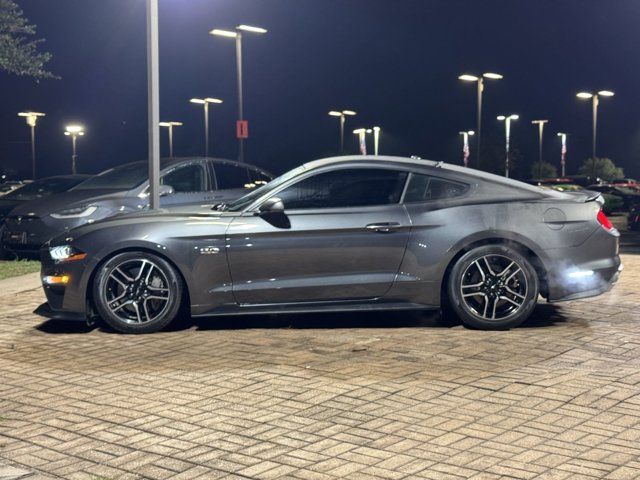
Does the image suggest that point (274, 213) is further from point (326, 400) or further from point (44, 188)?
point (44, 188)

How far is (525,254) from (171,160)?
7.44 m

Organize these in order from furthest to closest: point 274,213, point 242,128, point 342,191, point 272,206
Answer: point 242,128
point 342,191
point 274,213
point 272,206

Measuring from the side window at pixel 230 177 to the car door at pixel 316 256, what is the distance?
6.30 metres

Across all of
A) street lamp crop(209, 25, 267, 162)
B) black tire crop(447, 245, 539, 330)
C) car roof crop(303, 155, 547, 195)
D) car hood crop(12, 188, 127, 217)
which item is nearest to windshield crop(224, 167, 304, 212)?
car roof crop(303, 155, 547, 195)

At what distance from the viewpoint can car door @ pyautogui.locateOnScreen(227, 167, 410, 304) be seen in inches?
339

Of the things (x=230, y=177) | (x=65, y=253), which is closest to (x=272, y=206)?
(x=65, y=253)

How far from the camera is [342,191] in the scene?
8.86m

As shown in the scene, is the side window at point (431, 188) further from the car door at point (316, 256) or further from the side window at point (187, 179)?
the side window at point (187, 179)

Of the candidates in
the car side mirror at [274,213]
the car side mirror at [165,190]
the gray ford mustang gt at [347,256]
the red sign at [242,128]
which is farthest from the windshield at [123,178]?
the red sign at [242,128]

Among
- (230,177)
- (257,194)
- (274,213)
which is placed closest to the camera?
(274,213)

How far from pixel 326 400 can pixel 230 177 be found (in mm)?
9098

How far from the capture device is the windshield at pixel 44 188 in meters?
19.3

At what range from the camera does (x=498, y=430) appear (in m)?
5.55

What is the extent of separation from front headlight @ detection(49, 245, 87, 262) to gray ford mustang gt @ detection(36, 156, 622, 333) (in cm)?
1
